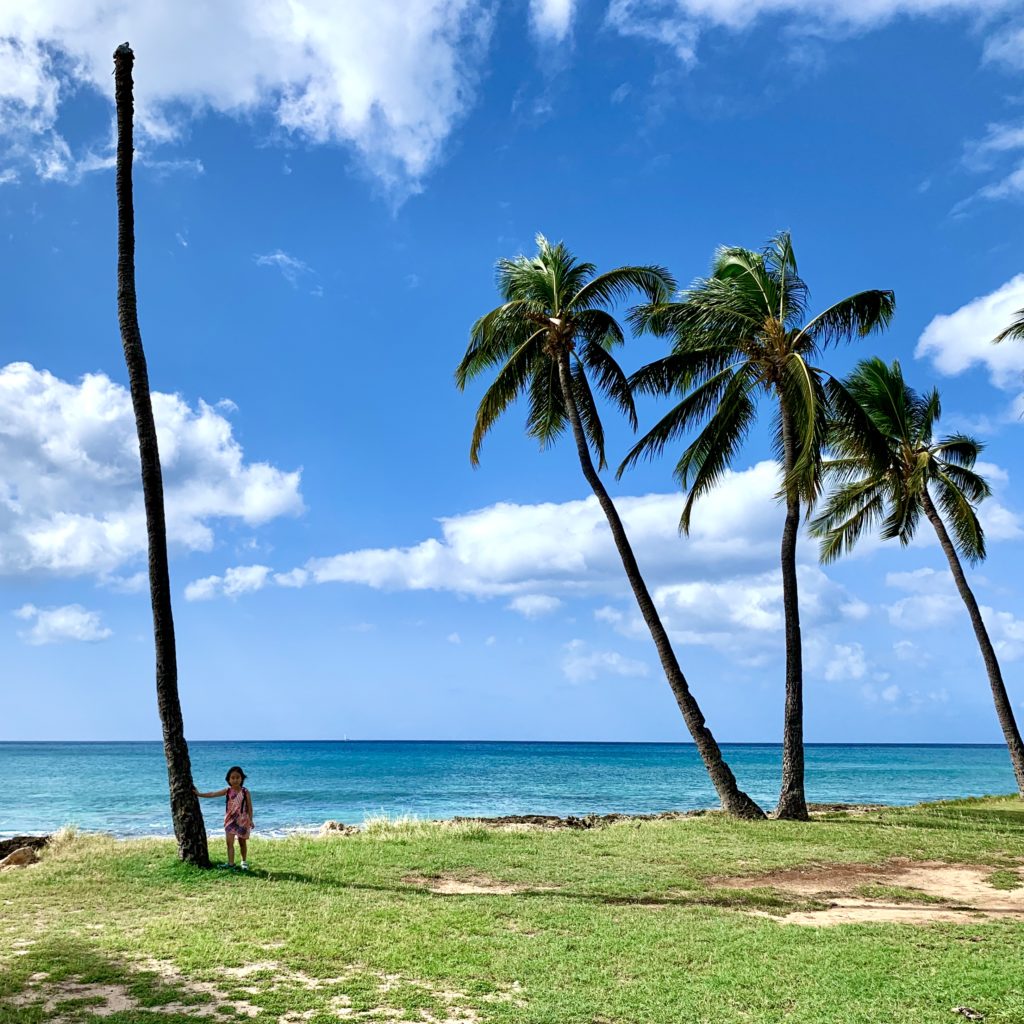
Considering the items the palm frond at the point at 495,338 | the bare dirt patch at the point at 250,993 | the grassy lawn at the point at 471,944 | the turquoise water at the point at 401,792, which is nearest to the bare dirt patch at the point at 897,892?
the grassy lawn at the point at 471,944

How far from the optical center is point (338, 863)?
38.3ft

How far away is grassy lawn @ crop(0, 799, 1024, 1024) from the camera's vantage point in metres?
5.93

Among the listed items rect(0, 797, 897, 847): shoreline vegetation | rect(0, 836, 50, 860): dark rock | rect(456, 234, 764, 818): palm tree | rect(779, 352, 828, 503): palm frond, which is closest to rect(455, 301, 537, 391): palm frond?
rect(456, 234, 764, 818): palm tree

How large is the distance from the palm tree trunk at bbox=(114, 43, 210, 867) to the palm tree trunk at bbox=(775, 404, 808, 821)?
11.0m

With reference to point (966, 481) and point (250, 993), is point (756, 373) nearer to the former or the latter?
point (966, 481)

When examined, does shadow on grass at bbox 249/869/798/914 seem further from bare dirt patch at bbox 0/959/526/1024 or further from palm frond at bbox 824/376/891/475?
palm frond at bbox 824/376/891/475

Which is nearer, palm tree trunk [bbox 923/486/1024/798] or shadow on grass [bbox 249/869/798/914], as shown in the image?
shadow on grass [bbox 249/869/798/914]

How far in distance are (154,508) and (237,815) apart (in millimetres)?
4289

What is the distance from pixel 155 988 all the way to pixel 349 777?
5443 cm

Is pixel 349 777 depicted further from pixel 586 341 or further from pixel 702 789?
pixel 586 341

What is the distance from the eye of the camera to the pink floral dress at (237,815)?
36.6 ft

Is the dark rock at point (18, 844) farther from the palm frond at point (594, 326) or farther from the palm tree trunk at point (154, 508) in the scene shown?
the palm frond at point (594, 326)

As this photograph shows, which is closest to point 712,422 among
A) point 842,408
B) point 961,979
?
point 842,408

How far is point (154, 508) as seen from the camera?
39.5ft
